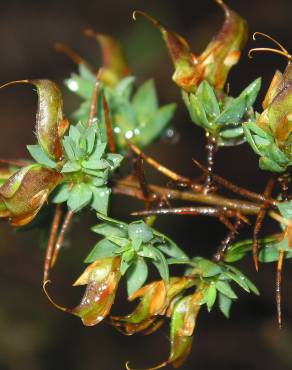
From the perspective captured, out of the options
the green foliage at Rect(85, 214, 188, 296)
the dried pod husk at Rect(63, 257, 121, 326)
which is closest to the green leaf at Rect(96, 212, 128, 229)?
the green foliage at Rect(85, 214, 188, 296)

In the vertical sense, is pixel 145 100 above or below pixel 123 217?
above

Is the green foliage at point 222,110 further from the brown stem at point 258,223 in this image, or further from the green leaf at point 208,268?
the green leaf at point 208,268

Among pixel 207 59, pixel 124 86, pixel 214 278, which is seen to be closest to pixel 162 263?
pixel 214 278

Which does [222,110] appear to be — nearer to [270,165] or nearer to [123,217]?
[270,165]

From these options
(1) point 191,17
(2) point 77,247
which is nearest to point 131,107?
(2) point 77,247

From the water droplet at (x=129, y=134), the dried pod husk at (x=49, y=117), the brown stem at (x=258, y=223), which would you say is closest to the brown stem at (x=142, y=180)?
the dried pod husk at (x=49, y=117)
